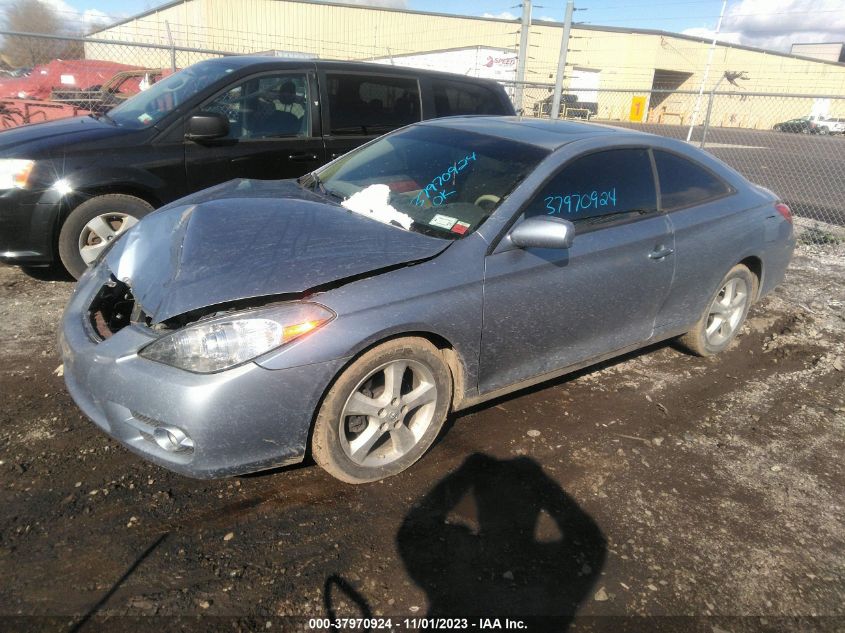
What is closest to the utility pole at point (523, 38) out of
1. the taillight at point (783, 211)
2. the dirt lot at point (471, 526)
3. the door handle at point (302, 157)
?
the door handle at point (302, 157)

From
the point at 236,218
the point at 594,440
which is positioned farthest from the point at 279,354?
the point at 594,440

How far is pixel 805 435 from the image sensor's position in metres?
3.53

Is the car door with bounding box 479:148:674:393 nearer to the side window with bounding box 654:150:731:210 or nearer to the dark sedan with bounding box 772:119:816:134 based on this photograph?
the side window with bounding box 654:150:731:210

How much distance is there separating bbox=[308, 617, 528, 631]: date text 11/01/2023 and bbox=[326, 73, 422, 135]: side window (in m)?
4.37

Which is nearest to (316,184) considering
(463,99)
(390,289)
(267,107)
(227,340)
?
(390,289)

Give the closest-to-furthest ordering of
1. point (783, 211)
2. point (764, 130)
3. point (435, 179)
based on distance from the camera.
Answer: point (435, 179) → point (783, 211) → point (764, 130)

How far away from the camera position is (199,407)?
88.4 inches

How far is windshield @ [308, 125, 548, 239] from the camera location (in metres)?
3.04

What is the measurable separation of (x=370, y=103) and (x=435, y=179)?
2735mm

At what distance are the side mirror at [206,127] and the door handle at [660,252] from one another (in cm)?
336

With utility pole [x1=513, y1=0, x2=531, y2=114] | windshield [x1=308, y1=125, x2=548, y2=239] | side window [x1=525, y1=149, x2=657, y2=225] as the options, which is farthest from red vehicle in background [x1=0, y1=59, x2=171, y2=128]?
side window [x1=525, y1=149, x2=657, y2=225]

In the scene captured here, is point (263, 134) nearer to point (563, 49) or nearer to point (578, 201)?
point (578, 201)

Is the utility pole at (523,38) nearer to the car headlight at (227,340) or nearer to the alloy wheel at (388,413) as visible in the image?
the alloy wheel at (388,413)

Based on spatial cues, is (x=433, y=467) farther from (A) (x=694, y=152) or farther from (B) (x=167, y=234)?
(A) (x=694, y=152)
